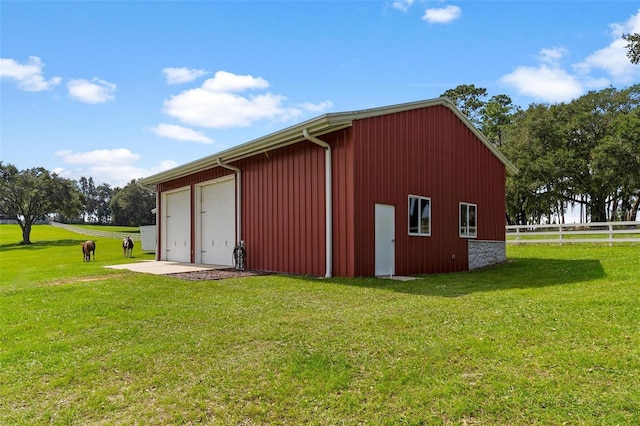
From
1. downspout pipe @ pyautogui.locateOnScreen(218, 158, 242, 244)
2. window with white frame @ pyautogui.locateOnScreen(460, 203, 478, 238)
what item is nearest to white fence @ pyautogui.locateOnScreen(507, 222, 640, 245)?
window with white frame @ pyautogui.locateOnScreen(460, 203, 478, 238)

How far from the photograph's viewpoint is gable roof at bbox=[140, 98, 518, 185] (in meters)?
8.48

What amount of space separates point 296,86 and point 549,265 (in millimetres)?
8568

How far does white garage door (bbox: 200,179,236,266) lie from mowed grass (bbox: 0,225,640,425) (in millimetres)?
6106

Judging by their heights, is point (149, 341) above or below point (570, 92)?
below

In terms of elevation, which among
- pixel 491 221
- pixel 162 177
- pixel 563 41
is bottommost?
pixel 491 221

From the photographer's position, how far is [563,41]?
47.5 feet

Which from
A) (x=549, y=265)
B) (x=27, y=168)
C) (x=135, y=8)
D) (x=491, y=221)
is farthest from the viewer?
(x=27, y=168)

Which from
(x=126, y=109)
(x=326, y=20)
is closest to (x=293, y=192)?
(x=326, y=20)

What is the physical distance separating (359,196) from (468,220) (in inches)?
199

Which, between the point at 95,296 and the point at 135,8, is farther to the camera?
the point at 135,8

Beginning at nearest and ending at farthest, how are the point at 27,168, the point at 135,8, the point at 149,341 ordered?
the point at 149,341 → the point at 135,8 → the point at 27,168

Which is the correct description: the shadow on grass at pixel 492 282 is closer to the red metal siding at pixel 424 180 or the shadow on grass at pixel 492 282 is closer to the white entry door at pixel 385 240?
the white entry door at pixel 385 240

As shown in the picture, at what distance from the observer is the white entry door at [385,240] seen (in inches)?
366

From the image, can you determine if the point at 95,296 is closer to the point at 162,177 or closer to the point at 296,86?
the point at 296,86
